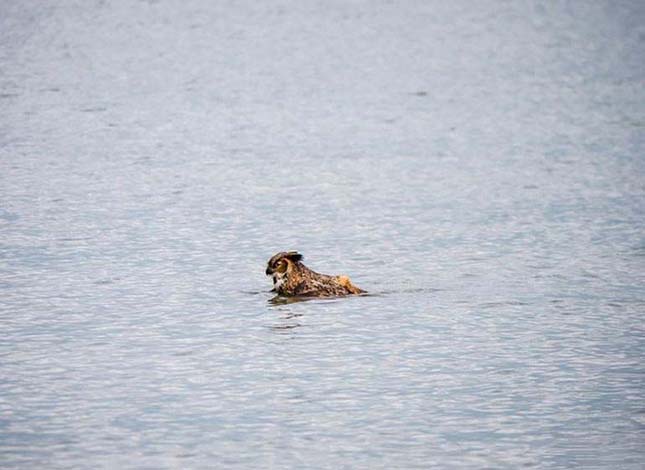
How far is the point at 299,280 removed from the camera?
15922 millimetres

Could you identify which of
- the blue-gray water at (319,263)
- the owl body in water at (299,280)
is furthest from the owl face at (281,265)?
the blue-gray water at (319,263)

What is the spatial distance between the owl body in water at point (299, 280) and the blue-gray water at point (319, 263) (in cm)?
20

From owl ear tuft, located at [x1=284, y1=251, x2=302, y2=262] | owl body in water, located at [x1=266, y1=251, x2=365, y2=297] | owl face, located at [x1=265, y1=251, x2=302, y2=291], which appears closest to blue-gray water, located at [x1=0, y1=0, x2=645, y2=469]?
owl body in water, located at [x1=266, y1=251, x2=365, y2=297]

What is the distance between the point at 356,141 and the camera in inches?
1152

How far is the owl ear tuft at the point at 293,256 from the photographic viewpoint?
15.7 metres

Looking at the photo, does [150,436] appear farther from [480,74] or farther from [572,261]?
[480,74]

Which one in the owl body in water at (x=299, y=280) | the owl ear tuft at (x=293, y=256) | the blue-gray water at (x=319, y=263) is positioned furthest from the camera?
the owl body in water at (x=299, y=280)

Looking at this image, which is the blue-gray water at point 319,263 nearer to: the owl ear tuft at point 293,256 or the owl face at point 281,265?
the owl face at point 281,265

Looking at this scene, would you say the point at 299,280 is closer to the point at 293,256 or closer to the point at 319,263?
the point at 293,256

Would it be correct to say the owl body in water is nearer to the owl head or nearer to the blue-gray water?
the owl head

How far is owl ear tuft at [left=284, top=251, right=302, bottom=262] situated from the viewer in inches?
618

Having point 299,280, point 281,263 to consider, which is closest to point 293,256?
point 281,263

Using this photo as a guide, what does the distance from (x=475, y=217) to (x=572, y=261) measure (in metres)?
3.34

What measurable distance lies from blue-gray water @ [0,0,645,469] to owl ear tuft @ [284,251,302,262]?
537mm
